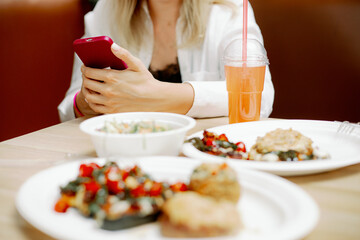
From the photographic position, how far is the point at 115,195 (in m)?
0.62

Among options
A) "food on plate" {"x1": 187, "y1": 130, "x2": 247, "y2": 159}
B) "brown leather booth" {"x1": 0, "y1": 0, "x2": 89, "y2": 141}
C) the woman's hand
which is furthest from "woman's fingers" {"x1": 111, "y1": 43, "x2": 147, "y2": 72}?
"brown leather booth" {"x1": 0, "y1": 0, "x2": 89, "y2": 141}

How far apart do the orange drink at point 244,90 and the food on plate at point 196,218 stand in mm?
715

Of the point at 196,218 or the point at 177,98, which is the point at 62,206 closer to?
the point at 196,218

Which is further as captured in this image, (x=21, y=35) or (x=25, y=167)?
(x=21, y=35)

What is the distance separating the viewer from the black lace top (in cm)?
197

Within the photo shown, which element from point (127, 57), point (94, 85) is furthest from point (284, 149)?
point (94, 85)

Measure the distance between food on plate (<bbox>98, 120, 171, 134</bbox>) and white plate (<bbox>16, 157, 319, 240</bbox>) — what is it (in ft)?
0.43

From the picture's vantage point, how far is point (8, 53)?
8.02 ft

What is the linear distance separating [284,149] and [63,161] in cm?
52

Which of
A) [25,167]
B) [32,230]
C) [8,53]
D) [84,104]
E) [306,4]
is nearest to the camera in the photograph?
[32,230]

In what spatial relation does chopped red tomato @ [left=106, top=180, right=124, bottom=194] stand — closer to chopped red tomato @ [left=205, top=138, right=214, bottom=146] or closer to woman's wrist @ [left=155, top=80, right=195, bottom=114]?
chopped red tomato @ [left=205, top=138, right=214, bottom=146]

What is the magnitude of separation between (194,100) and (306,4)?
1191mm

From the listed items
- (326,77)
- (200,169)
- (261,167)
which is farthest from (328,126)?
(326,77)

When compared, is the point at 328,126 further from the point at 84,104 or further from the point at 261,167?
the point at 84,104
